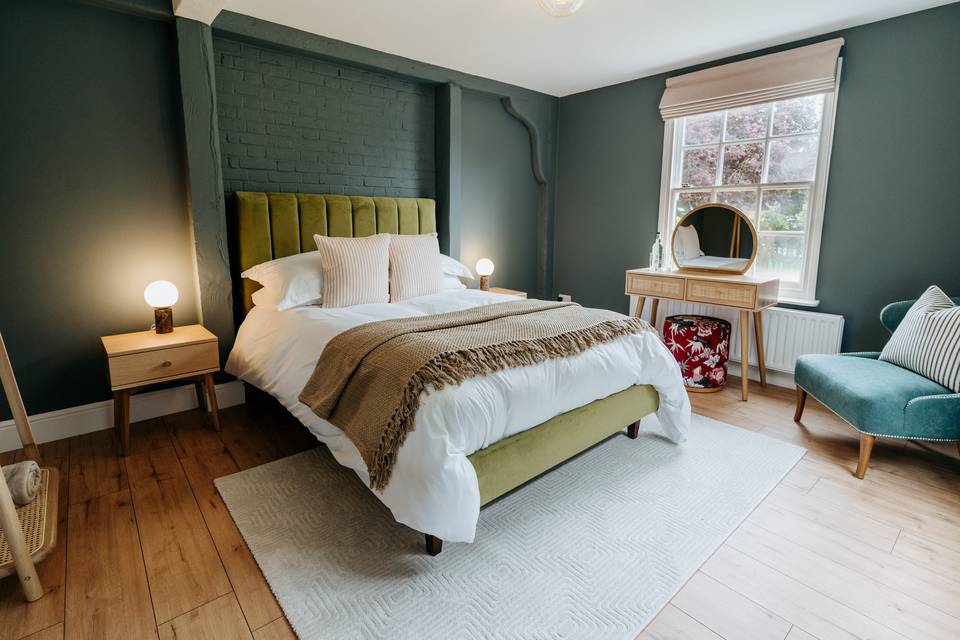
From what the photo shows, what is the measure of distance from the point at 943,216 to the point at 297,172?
414 centimetres

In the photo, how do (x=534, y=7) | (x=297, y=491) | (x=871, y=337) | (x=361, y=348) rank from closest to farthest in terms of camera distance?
(x=361, y=348), (x=297, y=491), (x=534, y=7), (x=871, y=337)

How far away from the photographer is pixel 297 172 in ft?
11.5

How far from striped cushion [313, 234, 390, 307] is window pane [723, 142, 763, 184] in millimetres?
2776

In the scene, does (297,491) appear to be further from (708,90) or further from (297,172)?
(708,90)

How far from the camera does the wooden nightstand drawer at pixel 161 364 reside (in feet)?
8.16

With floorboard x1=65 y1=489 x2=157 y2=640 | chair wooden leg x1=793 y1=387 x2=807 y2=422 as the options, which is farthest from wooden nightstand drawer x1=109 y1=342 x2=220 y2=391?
chair wooden leg x1=793 y1=387 x2=807 y2=422

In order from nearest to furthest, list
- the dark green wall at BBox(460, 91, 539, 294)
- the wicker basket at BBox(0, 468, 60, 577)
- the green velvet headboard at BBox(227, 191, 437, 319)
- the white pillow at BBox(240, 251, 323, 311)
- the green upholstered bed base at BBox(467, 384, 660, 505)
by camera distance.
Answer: the wicker basket at BBox(0, 468, 60, 577)
the green upholstered bed base at BBox(467, 384, 660, 505)
the white pillow at BBox(240, 251, 323, 311)
the green velvet headboard at BBox(227, 191, 437, 319)
the dark green wall at BBox(460, 91, 539, 294)

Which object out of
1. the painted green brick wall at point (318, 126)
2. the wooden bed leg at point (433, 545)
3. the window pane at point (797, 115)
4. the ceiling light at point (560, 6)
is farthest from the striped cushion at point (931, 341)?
the painted green brick wall at point (318, 126)

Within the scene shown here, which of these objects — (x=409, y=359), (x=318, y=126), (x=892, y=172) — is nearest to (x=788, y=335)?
(x=892, y=172)

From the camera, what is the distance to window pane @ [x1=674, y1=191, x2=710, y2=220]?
4.08 m

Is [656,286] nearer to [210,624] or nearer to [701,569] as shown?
[701,569]

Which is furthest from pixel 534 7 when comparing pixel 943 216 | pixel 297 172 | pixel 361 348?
pixel 943 216

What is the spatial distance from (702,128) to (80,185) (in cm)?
429

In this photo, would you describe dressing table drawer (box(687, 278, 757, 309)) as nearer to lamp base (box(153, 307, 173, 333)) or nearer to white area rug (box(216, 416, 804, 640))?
white area rug (box(216, 416, 804, 640))
